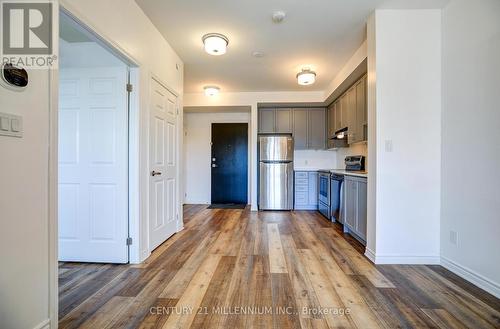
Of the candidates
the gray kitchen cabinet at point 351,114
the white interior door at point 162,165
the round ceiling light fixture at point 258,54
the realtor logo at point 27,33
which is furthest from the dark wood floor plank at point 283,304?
the round ceiling light fixture at point 258,54

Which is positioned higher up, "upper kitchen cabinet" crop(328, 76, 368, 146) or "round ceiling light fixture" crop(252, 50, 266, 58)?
"round ceiling light fixture" crop(252, 50, 266, 58)

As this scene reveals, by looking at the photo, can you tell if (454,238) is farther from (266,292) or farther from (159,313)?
(159,313)

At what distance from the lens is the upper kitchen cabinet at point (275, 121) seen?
5.49 metres

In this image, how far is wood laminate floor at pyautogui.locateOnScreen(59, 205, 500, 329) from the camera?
5.16 feet

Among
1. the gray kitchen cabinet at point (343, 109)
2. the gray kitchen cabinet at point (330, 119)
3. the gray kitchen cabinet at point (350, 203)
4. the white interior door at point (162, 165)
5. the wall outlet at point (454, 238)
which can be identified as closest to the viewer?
the wall outlet at point (454, 238)

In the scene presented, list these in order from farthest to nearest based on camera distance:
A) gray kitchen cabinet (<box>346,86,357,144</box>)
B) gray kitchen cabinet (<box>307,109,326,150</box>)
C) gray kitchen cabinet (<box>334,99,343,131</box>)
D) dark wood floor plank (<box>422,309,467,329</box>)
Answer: gray kitchen cabinet (<box>307,109,326,150</box>)
gray kitchen cabinet (<box>334,99,343,131</box>)
gray kitchen cabinet (<box>346,86,357,144</box>)
dark wood floor plank (<box>422,309,467,329</box>)

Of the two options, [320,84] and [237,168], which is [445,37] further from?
[237,168]

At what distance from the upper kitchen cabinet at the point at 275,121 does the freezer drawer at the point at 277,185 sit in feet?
2.59

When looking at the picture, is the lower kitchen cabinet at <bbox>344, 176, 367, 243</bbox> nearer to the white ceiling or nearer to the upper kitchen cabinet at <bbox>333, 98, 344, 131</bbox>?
the upper kitchen cabinet at <bbox>333, 98, 344, 131</bbox>

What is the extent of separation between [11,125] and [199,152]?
5.03m

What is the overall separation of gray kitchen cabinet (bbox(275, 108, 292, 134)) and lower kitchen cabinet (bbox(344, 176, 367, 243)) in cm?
223

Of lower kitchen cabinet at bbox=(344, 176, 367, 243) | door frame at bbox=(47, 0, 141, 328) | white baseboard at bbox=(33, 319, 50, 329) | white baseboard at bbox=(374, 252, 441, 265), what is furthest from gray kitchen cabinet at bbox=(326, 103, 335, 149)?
white baseboard at bbox=(33, 319, 50, 329)

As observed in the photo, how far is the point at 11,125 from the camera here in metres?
1.21

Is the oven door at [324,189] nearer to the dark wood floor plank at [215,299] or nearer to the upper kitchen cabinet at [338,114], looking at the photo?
the upper kitchen cabinet at [338,114]
